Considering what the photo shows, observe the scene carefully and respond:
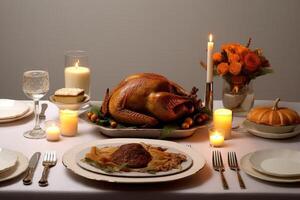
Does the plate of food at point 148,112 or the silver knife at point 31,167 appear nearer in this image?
the silver knife at point 31,167

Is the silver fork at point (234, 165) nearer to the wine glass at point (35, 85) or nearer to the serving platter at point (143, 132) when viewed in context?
the serving platter at point (143, 132)

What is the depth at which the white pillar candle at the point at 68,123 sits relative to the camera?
166 centimetres

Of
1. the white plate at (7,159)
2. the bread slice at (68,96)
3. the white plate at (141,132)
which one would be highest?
the bread slice at (68,96)

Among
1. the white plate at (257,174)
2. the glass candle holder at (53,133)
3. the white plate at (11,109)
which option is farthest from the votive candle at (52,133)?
the white plate at (257,174)

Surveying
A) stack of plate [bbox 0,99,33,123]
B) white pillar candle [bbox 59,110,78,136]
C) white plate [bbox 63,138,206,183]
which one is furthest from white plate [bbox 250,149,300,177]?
stack of plate [bbox 0,99,33,123]

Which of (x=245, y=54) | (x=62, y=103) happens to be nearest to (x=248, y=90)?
(x=245, y=54)

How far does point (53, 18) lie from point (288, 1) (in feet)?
4.26

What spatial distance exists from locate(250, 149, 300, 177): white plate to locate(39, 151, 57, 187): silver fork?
491 millimetres

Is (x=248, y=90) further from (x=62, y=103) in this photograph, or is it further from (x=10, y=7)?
(x=10, y=7)

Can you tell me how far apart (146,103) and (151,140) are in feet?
0.40

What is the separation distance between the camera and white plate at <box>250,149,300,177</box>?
1.40 m

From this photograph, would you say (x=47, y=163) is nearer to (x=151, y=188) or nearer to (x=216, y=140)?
(x=151, y=188)

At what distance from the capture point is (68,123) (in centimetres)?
166

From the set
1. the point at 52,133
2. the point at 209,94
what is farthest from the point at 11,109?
the point at 209,94
